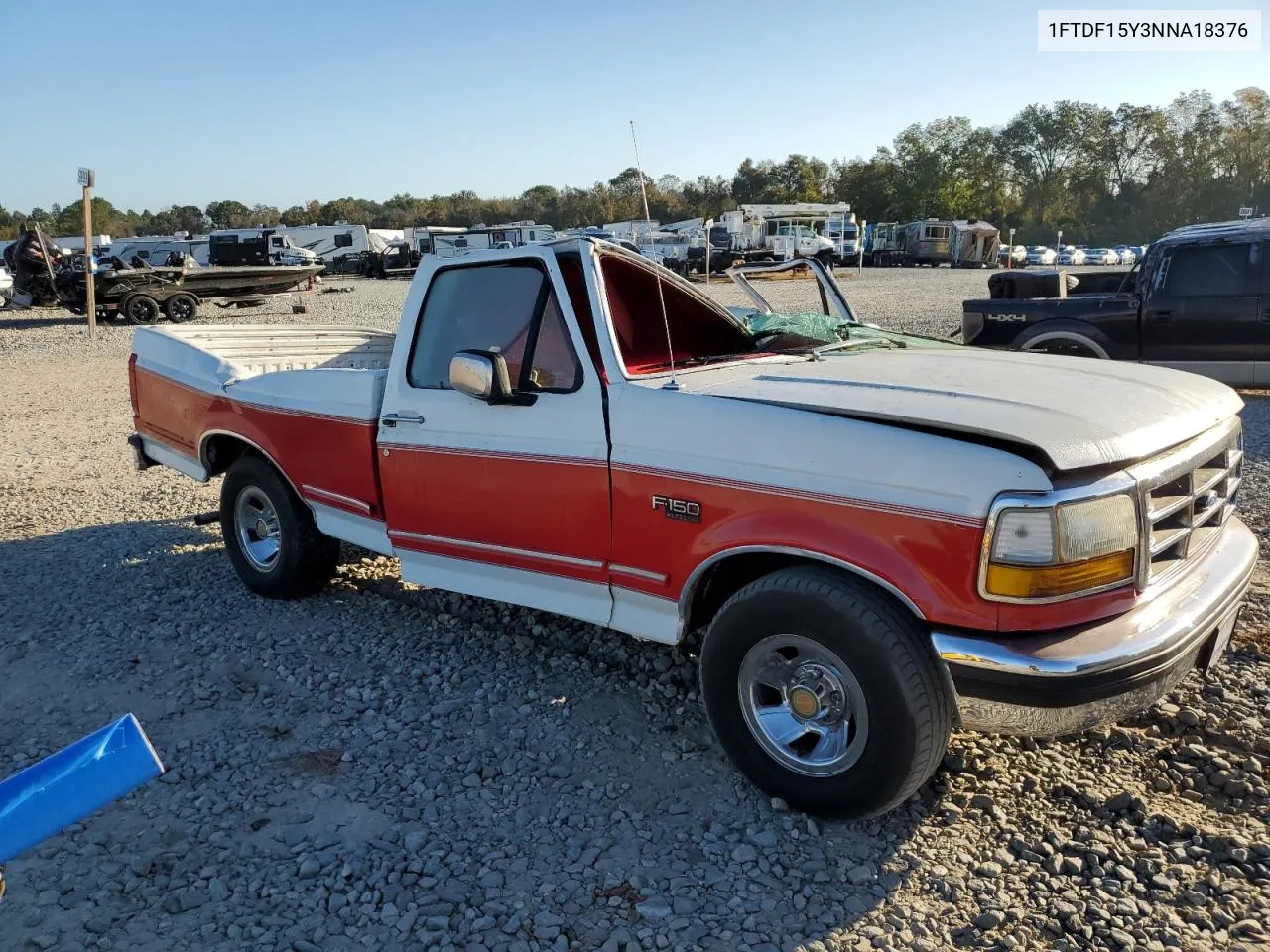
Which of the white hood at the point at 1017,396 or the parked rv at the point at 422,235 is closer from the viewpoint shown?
the white hood at the point at 1017,396

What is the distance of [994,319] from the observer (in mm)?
10297

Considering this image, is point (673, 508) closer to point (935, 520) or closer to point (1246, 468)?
point (935, 520)

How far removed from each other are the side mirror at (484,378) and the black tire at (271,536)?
6.33ft

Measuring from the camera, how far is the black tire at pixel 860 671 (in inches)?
109

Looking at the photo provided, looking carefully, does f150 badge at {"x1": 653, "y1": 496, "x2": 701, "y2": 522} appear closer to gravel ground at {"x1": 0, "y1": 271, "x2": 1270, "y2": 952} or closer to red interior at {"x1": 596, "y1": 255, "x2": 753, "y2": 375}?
red interior at {"x1": 596, "y1": 255, "x2": 753, "y2": 375}

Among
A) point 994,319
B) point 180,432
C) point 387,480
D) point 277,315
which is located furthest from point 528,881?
point 277,315

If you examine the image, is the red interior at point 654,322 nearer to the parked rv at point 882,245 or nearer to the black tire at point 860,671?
the black tire at point 860,671

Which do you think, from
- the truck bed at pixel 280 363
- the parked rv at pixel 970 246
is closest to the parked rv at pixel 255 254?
the truck bed at pixel 280 363

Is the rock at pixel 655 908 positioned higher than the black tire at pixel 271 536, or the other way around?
the black tire at pixel 271 536

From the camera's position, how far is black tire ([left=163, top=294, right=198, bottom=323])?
867 inches

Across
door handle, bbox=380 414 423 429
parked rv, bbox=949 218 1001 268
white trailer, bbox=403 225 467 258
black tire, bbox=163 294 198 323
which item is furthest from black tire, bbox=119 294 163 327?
parked rv, bbox=949 218 1001 268

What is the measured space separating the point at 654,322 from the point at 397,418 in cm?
133

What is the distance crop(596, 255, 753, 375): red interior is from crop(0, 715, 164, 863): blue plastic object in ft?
8.82

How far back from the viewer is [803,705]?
307 cm
